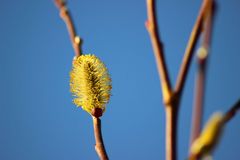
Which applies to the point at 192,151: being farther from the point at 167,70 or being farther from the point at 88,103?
the point at 88,103

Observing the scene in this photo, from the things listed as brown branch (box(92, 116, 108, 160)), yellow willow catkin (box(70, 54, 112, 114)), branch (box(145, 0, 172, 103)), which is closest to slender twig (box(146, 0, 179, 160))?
branch (box(145, 0, 172, 103))

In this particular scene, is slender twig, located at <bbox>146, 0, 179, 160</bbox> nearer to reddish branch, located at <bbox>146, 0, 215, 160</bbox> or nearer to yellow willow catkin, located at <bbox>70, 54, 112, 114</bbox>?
reddish branch, located at <bbox>146, 0, 215, 160</bbox>

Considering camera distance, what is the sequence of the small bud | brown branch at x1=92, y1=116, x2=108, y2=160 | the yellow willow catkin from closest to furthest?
the small bud, brown branch at x1=92, y1=116, x2=108, y2=160, the yellow willow catkin

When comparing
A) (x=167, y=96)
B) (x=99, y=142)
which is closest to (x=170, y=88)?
(x=167, y=96)

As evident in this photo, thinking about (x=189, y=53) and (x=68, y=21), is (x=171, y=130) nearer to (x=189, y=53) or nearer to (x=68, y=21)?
(x=189, y=53)

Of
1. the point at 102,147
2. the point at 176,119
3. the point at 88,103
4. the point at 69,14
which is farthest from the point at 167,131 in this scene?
the point at 88,103

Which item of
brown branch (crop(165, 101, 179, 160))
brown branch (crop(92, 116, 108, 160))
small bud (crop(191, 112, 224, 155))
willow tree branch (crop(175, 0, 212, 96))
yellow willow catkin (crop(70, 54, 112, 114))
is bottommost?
small bud (crop(191, 112, 224, 155))
